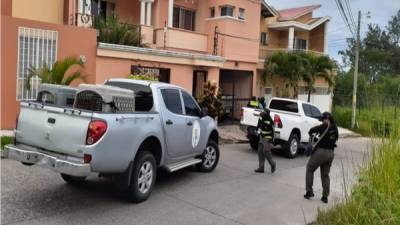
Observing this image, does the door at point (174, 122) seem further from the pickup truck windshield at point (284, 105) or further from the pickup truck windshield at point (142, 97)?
the pickup truck windshield at point (284, 105)

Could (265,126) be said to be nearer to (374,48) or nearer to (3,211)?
(3,211)

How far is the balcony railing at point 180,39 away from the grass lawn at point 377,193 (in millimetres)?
15220

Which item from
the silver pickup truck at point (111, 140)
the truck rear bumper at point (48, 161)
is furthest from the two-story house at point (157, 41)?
the truck rear bumper at point (48, 161)

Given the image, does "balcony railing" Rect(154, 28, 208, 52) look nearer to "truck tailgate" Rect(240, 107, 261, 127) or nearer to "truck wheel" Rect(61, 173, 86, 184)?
"truck tailgate" Rect(240, 107, 261, 127)

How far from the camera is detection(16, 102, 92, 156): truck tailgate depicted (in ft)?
21.6

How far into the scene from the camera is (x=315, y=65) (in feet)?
84.4

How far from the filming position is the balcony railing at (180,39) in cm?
2056

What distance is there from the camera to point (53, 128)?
6777mm

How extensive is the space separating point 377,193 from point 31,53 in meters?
11.5

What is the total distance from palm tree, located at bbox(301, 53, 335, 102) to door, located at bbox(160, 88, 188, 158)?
17.0m

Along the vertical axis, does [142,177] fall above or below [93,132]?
below

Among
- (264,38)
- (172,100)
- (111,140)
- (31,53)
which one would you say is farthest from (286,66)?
(111,140)

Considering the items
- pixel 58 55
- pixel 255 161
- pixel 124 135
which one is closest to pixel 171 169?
pixel 124 135

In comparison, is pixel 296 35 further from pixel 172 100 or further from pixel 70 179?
pixel 70 179
